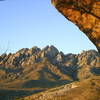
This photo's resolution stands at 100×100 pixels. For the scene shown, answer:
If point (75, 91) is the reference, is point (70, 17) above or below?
above

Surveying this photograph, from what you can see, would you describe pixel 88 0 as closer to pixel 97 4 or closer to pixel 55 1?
pixel 97 4

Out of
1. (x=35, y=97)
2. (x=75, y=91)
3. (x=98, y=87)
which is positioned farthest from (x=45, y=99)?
(x=98, y=87)

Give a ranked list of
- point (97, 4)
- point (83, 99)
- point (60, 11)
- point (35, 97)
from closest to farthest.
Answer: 1. point (97, 4)
2. point (60, 11)
3. point (83, 99)
4. point (35, 97)

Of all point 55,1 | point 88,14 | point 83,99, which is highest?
point 55,1

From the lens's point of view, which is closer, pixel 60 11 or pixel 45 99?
pixel 60 11

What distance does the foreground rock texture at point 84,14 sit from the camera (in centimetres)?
2562

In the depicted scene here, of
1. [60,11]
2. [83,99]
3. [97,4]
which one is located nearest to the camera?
[97,4]

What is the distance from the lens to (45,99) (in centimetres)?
4781

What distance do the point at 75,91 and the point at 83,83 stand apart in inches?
124

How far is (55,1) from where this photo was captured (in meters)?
26.7

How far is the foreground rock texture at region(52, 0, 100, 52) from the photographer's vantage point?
25.6m

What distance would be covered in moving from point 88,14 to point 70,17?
192cm

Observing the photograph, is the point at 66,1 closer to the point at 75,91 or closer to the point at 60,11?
the point at 60,11

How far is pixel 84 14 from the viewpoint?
26547 millimetres
